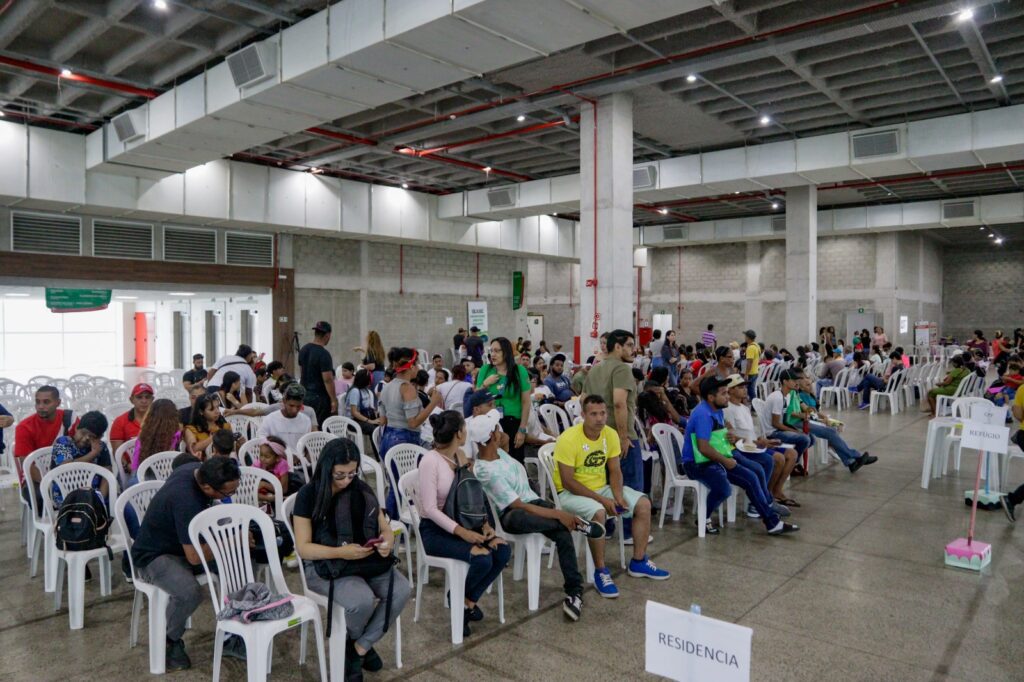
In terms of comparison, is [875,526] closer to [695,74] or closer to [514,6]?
[514,6]

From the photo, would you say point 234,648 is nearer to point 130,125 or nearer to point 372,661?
point 372,661

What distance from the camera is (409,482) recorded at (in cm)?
392

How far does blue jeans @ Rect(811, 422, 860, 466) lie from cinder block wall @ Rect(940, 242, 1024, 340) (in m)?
21.8

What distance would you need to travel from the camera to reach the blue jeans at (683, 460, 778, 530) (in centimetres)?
527

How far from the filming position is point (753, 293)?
21844 millimetres

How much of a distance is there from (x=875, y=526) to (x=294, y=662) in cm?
453

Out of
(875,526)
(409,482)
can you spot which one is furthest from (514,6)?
(875,526)

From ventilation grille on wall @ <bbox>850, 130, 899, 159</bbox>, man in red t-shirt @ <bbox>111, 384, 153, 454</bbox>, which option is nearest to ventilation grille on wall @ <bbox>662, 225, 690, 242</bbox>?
ventilation grille on wall @ <bbox>850, 130, 899, 159</bbox>

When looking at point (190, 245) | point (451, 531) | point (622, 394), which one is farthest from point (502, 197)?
point (451, 531)

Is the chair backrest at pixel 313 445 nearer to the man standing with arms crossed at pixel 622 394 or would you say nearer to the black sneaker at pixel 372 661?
the man standing with arms crossed at pixel 622 394

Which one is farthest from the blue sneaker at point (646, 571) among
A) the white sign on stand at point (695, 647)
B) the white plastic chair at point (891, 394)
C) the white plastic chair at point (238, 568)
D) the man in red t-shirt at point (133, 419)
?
the white plastic chair at point (891, 394)

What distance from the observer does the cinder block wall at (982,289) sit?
24312 mm

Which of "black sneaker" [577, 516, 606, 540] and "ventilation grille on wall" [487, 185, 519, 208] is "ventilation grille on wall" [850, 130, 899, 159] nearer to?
"ventilation grille on wall" [487, 185, 519, 208]

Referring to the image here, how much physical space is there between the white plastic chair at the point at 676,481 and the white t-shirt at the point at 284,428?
2796 mm
